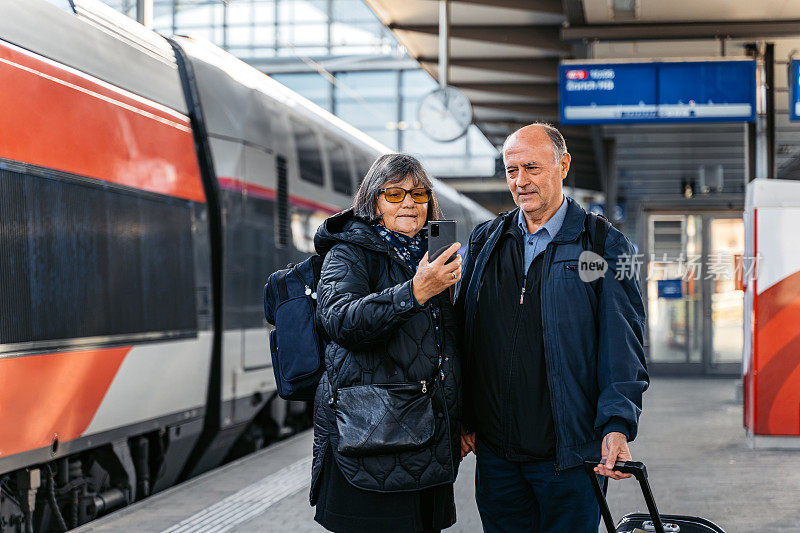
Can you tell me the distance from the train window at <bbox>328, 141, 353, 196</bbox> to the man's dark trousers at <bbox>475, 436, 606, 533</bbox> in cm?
724

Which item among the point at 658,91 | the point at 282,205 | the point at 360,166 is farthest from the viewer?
the point at 360,166

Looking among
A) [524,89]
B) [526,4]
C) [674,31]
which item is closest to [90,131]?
[674,31]

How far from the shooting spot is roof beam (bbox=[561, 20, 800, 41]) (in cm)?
975

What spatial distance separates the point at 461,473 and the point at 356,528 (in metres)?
4.00

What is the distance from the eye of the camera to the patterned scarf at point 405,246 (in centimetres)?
267

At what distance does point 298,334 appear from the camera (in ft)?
9.24

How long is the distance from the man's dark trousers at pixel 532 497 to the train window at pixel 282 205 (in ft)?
17.3

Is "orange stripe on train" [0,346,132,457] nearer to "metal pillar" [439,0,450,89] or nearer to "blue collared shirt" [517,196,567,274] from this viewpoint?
"blue collared shirt" [517,196,567,274]

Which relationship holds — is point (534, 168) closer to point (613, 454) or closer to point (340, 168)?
point (613, 454)

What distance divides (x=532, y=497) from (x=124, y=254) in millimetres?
3461

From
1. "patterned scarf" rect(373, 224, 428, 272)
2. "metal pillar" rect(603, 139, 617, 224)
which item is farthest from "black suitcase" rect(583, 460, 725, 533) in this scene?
"metal pillar" rect(603, 139, 617, 224)

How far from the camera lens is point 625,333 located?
2.71 m

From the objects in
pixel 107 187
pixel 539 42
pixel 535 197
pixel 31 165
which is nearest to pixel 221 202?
pixel 107 187

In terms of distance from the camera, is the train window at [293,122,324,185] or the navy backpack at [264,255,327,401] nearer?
the navy backpack at [264,255,327,401]
